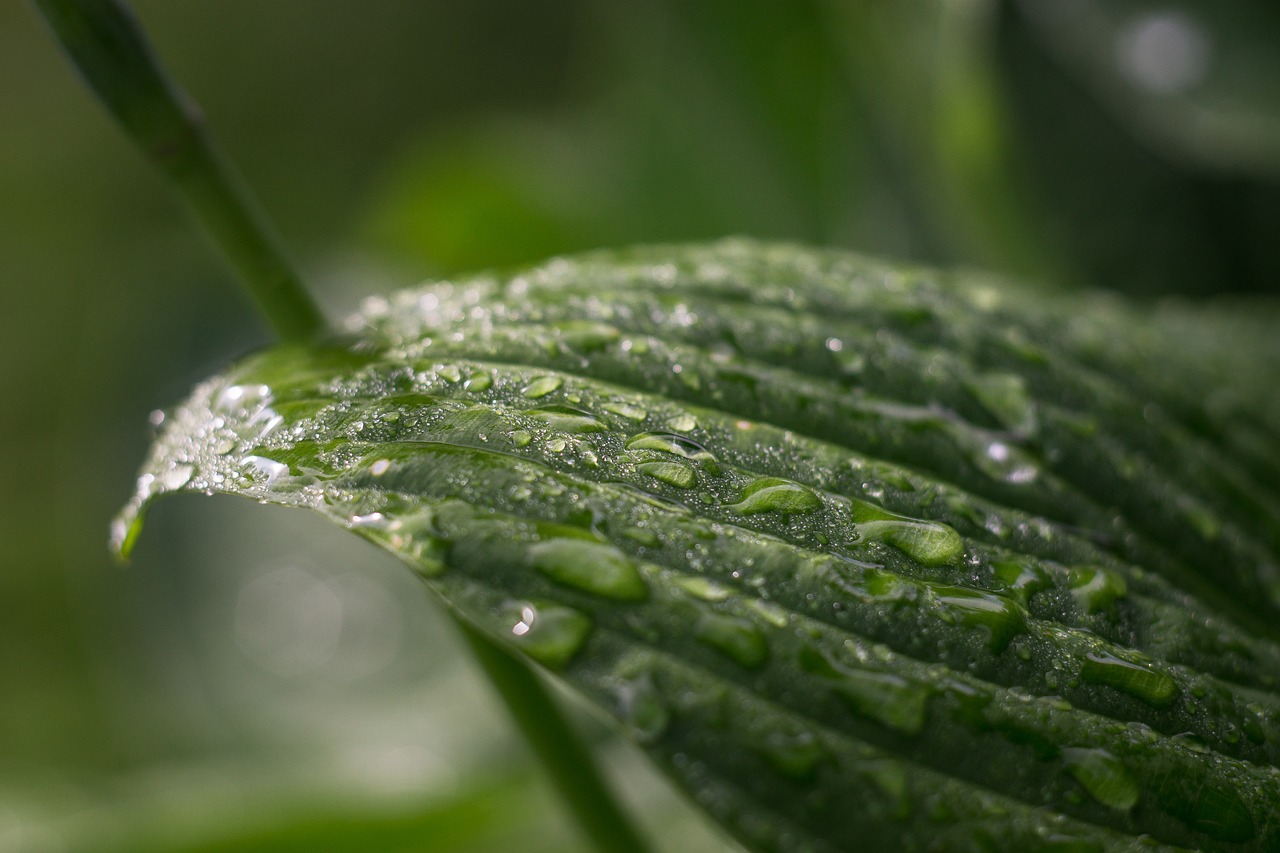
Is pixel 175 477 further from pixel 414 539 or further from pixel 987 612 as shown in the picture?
pixel 987 612

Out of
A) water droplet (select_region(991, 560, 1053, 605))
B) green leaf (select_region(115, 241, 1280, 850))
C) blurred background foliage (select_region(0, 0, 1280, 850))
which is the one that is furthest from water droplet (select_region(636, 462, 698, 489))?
blurred background foliage (select_region(0, 0, 1280, 850))

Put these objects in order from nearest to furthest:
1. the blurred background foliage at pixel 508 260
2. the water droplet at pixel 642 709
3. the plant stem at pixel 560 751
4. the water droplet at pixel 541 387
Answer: the water droplet at pixel 642 709 → the water droplet at pixel 541 387 → the plant stem at pixel 560 751 → the blurred background foliage at pixel 508 260

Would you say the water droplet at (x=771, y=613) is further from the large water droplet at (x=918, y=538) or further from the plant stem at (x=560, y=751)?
the plant stem at (x=560, y=751)

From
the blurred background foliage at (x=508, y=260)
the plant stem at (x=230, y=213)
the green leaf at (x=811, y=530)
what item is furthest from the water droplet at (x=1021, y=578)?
the blurred background foliage at (x=508, y=260)

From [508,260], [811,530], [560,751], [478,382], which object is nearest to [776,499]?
[811,530]

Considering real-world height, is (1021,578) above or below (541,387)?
below

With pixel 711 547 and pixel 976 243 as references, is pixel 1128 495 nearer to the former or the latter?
pixel 711 547

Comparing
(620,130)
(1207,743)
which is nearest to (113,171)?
(620,130)
